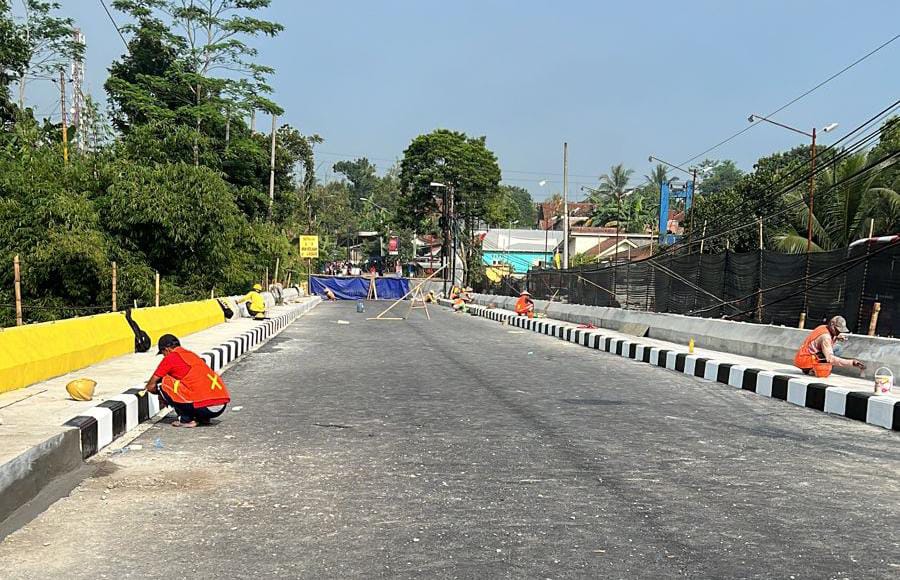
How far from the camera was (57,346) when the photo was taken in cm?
1005

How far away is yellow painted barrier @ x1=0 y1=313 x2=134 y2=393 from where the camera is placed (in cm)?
865

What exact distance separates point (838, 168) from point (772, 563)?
28.1 metres

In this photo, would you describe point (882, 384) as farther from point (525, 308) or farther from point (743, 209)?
point (743, 209)

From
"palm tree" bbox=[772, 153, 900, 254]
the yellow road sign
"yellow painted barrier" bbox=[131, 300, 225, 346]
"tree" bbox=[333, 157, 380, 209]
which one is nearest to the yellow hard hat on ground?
"yellow painted barrier" bbox=[131, 300, 225, 346]

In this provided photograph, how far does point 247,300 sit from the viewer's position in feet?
80.7

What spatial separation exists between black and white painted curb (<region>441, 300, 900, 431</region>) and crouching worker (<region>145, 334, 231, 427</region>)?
668cm

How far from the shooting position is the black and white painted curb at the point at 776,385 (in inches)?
346

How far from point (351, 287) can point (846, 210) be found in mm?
35640

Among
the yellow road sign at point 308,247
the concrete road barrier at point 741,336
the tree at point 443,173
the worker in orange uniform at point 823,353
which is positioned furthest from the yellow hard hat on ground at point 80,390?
the tree at point 443,173

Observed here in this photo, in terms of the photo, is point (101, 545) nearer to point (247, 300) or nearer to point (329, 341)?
point (329, 341)

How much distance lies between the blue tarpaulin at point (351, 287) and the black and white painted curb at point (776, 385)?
38.8m

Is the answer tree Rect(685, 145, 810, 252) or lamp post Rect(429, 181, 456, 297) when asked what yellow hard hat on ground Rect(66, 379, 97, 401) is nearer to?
tree Rect(685, 145, 810, 252)

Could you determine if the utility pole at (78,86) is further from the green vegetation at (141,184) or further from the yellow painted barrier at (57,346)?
the yellow painted barrier at (57,346)

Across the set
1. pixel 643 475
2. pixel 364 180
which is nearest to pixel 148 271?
pixel 643 475
